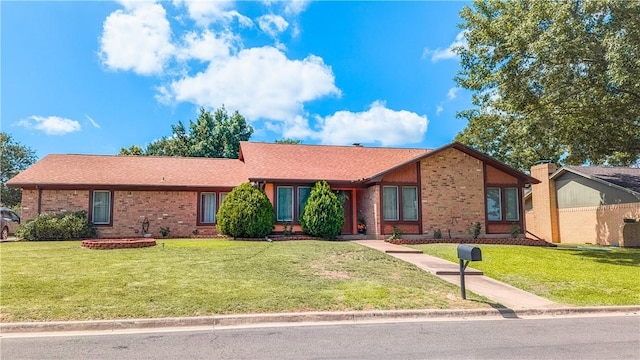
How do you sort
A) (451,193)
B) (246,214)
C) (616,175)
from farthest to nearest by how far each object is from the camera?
1. (616,175)
2. (451,193)
3. (246,214)

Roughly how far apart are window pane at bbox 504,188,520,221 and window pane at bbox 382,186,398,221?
5.65 meters

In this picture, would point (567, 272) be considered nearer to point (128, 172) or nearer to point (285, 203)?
point (285, 203)

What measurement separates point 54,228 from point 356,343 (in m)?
17.5

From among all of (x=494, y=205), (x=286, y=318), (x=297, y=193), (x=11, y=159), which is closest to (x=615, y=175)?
(x=494, y=205)

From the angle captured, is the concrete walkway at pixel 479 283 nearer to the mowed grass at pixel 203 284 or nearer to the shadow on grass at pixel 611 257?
the mowed grass at pixel 203 284

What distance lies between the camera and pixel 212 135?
3703 centimetres

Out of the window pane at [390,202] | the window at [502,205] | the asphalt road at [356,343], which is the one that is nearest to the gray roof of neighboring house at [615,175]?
the window at [502,205]

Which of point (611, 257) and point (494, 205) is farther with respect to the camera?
point (494, 205)

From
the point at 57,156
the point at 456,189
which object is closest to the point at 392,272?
the point at 456,189

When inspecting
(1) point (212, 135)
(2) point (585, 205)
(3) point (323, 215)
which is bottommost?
(3) point (323, 215)

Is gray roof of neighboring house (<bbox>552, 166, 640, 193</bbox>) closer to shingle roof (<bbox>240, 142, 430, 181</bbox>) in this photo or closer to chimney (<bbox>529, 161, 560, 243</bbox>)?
chimney (<bbox>529, 161, 560, 243</bbox>)

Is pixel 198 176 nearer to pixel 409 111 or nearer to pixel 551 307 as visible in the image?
pixel 409 111

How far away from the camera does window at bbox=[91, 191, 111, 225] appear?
2009 cm

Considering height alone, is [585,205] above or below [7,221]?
above
